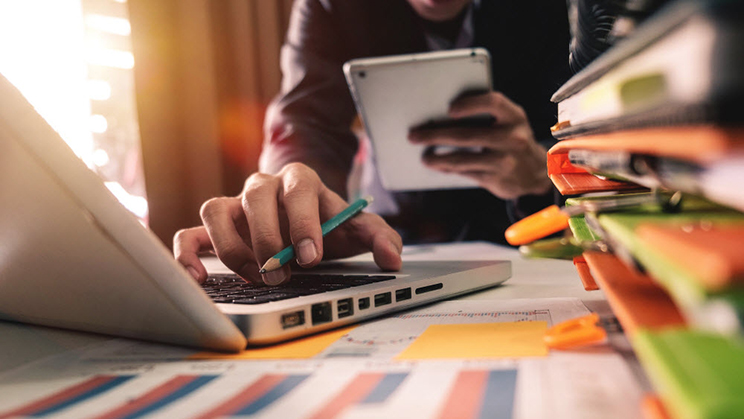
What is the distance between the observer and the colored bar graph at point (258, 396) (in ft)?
0.87

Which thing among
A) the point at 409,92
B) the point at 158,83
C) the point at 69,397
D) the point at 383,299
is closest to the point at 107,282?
the point at 69,397

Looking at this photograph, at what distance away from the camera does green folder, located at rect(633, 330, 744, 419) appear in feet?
0.47

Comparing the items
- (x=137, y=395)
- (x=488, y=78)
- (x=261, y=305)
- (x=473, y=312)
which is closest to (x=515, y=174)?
(x=488, y=78)

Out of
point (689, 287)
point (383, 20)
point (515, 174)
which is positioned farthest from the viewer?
point (383, 20)

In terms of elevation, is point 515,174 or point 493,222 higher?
point 515,174

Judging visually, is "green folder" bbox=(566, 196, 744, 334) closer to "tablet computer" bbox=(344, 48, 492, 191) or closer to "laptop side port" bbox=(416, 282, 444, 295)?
"laptop side port" bbox=(416, 282, 444, 295)

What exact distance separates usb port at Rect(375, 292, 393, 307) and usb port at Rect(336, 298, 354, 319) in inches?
1.1

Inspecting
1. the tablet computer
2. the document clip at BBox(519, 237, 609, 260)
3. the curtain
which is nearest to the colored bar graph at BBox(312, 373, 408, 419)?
the document clip at BBox(519, 237, 609, 260)

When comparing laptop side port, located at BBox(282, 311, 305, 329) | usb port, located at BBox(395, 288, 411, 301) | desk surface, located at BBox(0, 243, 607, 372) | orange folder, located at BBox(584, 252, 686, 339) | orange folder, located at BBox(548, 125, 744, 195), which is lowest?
desk surface, located at BBox(0, 243, 607, 372)

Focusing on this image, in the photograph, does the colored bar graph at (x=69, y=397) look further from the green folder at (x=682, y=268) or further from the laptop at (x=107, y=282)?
the green folder at (x=682, y=268)

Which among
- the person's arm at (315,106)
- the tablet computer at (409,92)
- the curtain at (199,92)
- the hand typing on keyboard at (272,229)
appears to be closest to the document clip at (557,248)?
the hand typing on keyboard at (272,229)

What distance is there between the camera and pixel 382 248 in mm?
578

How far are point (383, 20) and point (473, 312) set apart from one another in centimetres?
108

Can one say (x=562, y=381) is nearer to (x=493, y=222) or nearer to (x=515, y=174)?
(x=515, y=174)
